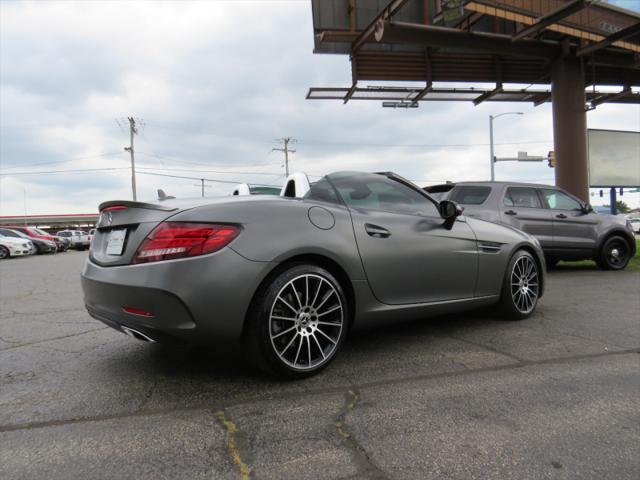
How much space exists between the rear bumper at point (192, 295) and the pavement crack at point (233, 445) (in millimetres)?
456

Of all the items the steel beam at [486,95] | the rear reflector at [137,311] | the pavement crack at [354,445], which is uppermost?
the steel beam at [486,95]

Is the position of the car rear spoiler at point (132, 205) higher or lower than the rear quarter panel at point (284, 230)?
higher

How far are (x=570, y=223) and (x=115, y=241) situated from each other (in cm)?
826

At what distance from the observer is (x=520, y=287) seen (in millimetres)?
4719

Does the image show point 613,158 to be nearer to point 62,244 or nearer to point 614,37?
point 614,37

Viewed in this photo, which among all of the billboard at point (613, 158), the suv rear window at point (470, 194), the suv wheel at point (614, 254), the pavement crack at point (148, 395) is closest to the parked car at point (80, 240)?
the billboard at point (613, 158)

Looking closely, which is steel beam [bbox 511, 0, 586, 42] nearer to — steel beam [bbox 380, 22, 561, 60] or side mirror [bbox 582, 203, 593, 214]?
steel beam [bbox 380, 22, 561, 60]

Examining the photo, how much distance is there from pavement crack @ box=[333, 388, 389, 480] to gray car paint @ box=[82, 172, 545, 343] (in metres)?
0.75

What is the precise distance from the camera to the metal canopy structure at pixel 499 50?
10223mm

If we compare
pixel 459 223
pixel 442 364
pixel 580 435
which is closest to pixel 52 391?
pixel 442 364

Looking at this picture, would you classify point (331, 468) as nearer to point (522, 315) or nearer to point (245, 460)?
point (245, 460)

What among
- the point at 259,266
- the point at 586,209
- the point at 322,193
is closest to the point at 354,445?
the point at 259,266

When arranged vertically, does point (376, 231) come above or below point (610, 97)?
below

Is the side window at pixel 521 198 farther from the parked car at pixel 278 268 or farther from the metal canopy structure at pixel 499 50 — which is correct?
the parked car at pixel 278 268
